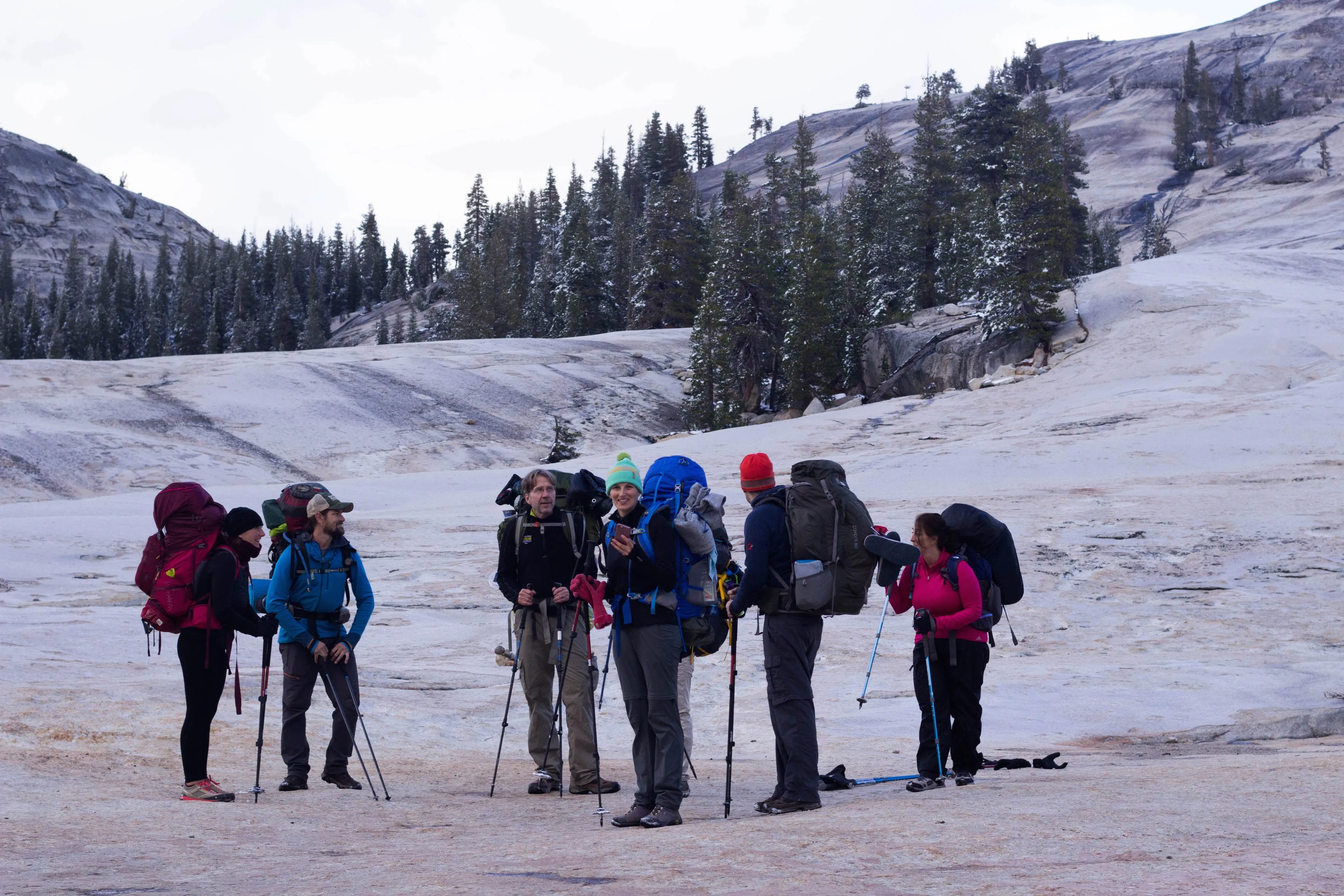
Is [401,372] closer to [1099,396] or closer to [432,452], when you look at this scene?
[432,452]

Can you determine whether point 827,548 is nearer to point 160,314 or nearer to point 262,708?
point 262,708

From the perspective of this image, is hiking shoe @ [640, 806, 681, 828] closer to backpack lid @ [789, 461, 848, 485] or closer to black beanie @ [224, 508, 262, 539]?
backpack lid @ [789, 461, 848, 485]

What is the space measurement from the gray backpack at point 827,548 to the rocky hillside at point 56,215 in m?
141

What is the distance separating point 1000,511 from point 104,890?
15.0 metres

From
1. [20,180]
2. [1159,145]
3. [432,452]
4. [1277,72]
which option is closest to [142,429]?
[432,452]

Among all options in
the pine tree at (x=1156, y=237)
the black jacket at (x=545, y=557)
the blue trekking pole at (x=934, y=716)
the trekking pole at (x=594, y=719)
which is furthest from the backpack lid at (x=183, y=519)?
the pine tree at (x=1156, y=237)

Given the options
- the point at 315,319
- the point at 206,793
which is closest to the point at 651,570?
the point at 206,793

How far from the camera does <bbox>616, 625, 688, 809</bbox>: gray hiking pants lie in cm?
582

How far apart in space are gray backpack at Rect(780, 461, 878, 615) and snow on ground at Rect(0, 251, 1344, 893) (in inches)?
42.7

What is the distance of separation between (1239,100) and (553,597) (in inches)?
4533

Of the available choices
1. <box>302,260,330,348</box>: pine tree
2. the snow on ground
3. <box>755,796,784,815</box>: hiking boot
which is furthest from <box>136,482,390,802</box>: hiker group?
<box>302,260,330,348</box>: pine tree

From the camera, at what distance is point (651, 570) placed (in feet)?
19.2

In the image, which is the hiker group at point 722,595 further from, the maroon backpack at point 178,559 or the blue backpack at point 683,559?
the maroon backpack at point 178,559

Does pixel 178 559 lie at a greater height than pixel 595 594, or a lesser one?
greater
